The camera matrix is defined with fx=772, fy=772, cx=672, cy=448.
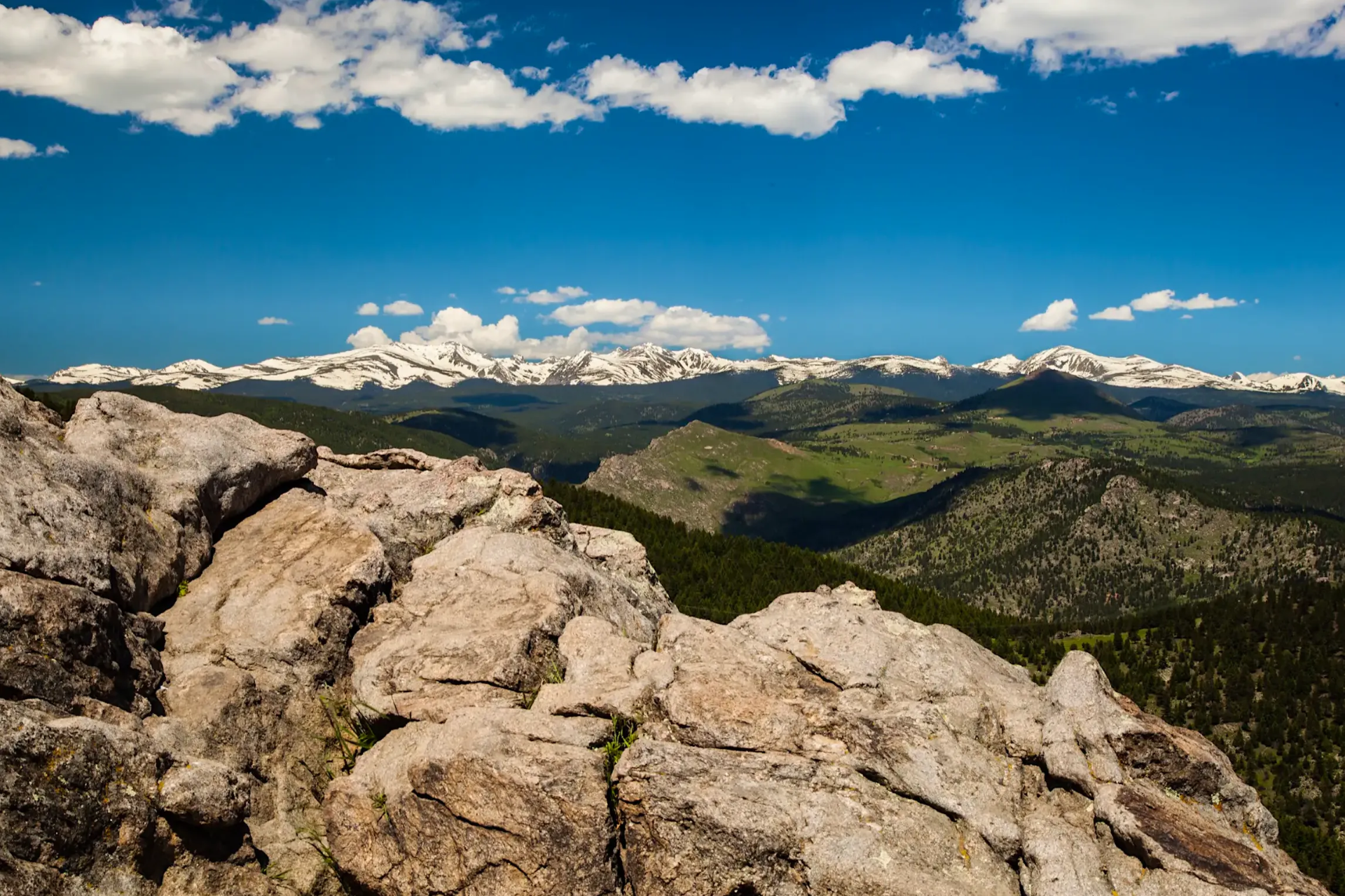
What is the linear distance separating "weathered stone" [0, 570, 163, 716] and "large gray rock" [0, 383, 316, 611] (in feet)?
3.92

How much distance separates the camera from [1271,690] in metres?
151

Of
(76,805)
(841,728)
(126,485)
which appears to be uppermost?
(126,485)

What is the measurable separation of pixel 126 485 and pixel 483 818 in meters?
14.0

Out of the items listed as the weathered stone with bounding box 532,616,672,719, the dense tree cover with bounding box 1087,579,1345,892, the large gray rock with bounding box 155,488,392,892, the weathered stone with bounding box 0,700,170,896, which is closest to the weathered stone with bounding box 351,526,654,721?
the weathered stone with bounding box 532,616,672,719

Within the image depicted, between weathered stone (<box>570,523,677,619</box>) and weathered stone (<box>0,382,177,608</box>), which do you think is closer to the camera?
weathered stone (<box>0,382,177,608</box>)

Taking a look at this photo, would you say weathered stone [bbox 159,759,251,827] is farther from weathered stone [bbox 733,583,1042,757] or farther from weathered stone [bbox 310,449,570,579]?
weathered stone [bbox 733,583,1042,757]

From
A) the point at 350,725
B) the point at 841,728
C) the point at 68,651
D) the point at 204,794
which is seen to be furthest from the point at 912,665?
the point at 68,651

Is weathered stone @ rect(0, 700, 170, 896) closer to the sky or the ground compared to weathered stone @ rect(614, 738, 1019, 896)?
closer to the sky

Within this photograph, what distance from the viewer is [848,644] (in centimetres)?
2278

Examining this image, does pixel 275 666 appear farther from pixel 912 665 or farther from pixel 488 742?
pixel 912 665

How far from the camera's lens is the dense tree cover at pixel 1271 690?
11906cm

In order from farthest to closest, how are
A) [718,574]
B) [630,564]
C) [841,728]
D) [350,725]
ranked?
[718,574] → [630,564] → [350,725] → [841,728]

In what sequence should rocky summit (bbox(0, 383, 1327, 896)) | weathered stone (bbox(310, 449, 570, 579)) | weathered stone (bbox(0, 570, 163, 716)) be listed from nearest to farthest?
weathered stone (bbox(0, 570, 163, 716))
rocky summit (bbox(0, 383, 1327, 896))
weathered stone (bbox(310, 449, 570, 579))

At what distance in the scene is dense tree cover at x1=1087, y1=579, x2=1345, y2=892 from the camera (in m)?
119
